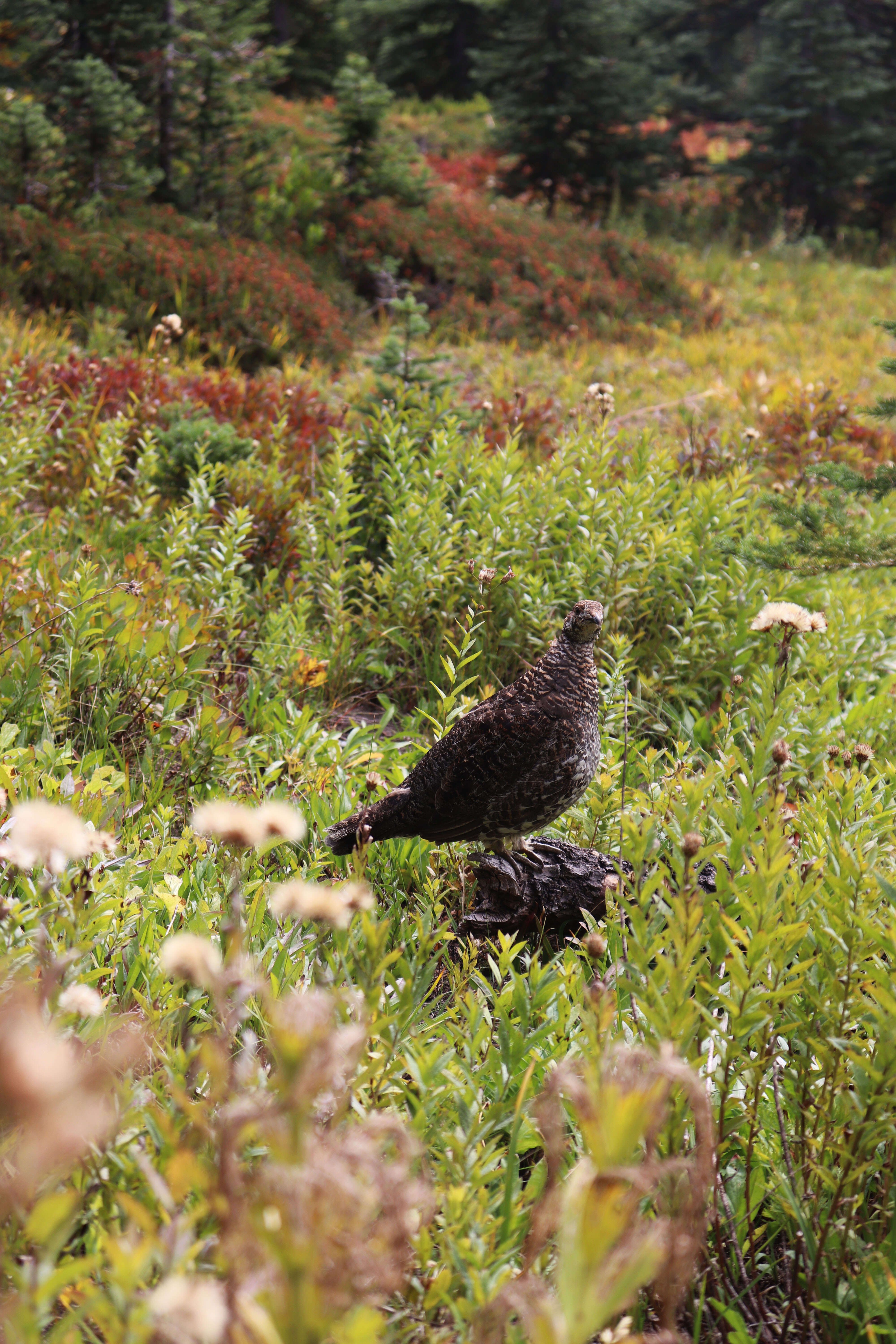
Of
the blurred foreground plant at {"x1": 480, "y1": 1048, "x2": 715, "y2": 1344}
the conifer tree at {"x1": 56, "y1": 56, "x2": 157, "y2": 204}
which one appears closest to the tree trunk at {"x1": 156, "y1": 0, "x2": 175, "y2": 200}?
the conifer tree at {"x1": 56, "y1": 56, "x2": 157, "y2": 204}

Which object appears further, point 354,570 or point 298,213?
point 298,213

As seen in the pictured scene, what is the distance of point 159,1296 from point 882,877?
1.49 m

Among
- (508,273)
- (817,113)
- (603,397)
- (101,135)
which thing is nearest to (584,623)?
(603,397)

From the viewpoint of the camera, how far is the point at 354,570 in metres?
4.88

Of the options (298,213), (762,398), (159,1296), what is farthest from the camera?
(298,213)

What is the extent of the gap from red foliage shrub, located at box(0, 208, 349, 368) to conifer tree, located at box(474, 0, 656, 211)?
28.9ft

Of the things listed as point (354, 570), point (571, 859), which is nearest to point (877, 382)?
point (354, 570)

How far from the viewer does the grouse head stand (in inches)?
112

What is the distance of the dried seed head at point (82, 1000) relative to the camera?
1.40 meters

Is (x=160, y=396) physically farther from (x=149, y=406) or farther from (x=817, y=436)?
(x=817, y=436)

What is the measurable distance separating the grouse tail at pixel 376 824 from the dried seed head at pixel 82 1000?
1.24 meters

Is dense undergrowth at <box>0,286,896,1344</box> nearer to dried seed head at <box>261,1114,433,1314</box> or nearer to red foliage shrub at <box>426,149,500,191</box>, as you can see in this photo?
dried seed head at <box>261,1114,433,1314</box>

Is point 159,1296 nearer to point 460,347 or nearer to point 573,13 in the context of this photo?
point 460,347

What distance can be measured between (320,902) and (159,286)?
9320 mm
